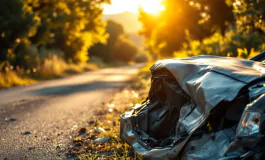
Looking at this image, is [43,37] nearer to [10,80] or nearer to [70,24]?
[10,80]

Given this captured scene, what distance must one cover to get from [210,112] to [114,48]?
5373cm

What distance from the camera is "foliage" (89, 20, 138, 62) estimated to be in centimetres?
5184

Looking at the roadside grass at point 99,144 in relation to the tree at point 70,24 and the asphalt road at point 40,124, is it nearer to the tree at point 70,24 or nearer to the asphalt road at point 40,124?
the asphalt road at point 40,124

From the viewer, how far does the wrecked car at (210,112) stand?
6.06 ft

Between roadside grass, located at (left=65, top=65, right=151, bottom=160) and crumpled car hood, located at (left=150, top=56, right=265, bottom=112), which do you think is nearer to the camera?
crumpled car hood, located at (left=150, top=56, right=265, bottom=112)

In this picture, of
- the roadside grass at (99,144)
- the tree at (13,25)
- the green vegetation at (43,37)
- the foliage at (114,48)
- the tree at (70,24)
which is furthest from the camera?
the foliage at (114,48)

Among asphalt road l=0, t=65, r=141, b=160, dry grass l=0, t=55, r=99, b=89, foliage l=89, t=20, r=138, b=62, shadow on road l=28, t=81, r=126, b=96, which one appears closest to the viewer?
asphalt road l=0, t=65, r=141, b=160

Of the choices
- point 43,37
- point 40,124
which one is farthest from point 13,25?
point 40,124

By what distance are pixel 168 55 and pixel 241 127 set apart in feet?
78.6

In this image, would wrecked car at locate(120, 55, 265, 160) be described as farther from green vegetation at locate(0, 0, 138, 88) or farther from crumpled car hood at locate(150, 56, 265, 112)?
green vegetation at locate(0, 0, 138, 88)

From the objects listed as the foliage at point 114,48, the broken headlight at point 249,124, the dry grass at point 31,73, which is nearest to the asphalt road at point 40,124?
the broken headlight at point 249,124

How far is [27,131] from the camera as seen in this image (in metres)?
4.28

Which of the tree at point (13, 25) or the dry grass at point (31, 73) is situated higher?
the tree at point (13, 25)

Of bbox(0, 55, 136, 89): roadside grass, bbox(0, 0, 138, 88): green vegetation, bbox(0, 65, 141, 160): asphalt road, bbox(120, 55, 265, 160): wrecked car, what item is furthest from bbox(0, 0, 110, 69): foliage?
bbox(120, 55, 265, 160): wrecked car
